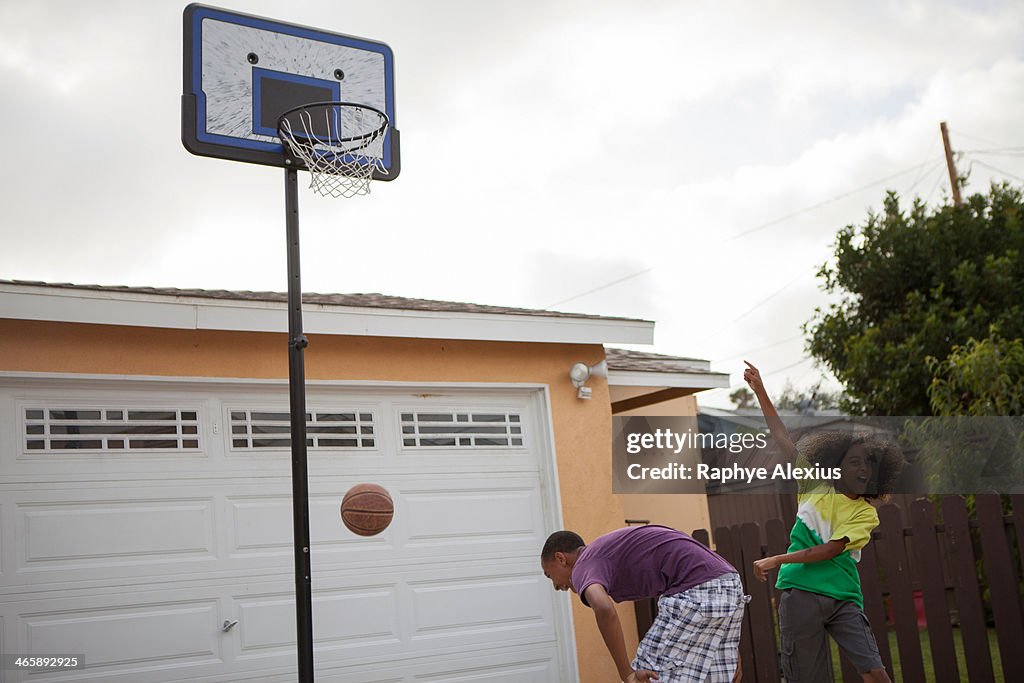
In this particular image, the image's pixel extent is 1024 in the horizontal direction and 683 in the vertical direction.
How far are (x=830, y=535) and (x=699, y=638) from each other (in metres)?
1.13

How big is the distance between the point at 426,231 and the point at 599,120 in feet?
10.7

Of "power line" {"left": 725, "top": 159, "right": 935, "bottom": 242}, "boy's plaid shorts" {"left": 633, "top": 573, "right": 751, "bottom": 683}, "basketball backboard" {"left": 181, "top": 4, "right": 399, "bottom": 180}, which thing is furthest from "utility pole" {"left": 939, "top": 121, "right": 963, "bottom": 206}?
"boy's plaid shorts" {"left": 633, "top": 573, "right": 751, "bottom": 683}

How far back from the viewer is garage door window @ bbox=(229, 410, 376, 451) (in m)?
7.84

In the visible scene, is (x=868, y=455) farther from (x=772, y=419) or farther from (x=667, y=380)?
(x=667, y=380)

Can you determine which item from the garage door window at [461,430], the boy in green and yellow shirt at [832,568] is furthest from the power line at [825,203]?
the boy in green and yellow shirt at [832,568]

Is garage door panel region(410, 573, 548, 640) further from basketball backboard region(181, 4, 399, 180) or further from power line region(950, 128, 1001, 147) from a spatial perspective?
power line region(950, 128, 1001, 147)

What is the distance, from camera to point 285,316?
775cm

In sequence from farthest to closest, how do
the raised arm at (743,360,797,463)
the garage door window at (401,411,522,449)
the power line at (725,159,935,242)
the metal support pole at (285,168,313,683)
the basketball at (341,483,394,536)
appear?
the power line at (725,159,935,242) < the garage door window at (401,411,522,449) < the basketball at (341,483,394,536) < the raised arm at (743,360,797,463) < the metal support pole at (285,168,313,683)

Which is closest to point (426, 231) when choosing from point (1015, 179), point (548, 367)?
point (548, 367)

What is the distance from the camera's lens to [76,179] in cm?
1099

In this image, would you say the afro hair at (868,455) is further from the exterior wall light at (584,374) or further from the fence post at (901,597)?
the exterior wall light at (584,374)

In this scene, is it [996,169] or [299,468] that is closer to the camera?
[299,468]

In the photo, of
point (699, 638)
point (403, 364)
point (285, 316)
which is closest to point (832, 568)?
point (699, 638)

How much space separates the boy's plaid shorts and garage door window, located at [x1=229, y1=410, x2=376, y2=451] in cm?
373
